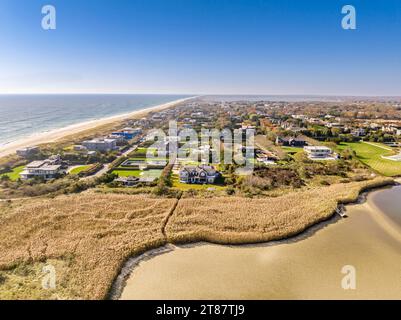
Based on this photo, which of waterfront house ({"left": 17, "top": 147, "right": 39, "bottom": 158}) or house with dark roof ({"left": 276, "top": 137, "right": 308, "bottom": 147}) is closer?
waterfront house ({"left": 17, "top": 147, "right": 39, "bottom": 158})

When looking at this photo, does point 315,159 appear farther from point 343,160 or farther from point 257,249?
point 257,249

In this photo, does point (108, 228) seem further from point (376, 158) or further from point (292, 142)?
point (376, 158)

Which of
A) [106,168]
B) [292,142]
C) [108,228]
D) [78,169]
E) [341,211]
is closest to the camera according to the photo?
[108,228]

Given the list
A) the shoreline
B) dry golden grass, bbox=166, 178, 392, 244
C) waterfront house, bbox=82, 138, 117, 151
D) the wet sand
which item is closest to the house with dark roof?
dry golden grass, bbox=166, 178, 392, 244

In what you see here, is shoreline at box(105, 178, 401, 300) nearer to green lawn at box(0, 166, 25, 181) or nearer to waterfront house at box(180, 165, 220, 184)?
waterfront house at box(180, 165, 220, 184)

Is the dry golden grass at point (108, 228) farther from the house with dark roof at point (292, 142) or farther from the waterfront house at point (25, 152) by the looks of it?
the house with dark roof at point (292, 142)

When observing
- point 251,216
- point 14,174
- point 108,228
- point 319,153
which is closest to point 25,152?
point 14,174

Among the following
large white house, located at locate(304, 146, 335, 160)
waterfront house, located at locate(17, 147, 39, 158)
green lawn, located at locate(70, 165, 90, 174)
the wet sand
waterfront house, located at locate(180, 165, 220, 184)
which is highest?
waterfront house, located at locate(17, 147, 39, 158)
